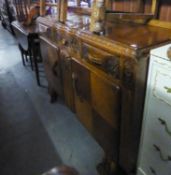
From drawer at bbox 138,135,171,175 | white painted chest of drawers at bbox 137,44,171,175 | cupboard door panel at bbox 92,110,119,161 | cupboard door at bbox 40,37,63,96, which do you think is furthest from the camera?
cupboard door at bbox 40,37,63,96

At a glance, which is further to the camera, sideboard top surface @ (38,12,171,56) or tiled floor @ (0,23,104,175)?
tiled floor @ (0,23,104,175)

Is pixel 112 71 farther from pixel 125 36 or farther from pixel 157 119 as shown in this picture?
pixel 157 119

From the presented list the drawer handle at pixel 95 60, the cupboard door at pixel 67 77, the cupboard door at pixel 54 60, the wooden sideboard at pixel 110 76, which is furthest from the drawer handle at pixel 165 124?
the cupboard door at pixel 54 60

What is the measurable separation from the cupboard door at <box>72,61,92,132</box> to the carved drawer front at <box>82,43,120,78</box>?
100mm

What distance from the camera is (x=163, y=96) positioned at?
2.59ft

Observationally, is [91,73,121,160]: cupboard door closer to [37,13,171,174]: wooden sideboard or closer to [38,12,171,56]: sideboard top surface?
[37,13,171,174]: wooden sideboard

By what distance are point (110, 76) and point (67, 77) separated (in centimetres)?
57

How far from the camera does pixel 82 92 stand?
1273 millimetres

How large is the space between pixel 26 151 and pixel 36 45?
1.29 m

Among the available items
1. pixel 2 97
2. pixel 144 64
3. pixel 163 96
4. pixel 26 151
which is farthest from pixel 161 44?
pixel 2 97

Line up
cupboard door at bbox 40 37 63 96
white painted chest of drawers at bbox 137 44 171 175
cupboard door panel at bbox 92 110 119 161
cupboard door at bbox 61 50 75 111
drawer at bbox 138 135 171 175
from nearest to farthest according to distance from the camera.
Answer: white painted chest of drawers at bbox 137 44 171 175
drawer at bbox 138 135 171 175
cupboard door panel at bbox 92 110 119 161
cupboard door at bbox 61 50 75 111
cupboard door at bbox 40 37 63 96

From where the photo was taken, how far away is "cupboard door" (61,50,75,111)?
1.36 metres

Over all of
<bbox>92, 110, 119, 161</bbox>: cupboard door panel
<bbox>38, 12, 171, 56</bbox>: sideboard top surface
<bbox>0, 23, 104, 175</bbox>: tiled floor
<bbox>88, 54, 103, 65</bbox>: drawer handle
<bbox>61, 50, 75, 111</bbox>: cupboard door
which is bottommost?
<bbox>0, 23, 104, 175</bbox>: tiled floor

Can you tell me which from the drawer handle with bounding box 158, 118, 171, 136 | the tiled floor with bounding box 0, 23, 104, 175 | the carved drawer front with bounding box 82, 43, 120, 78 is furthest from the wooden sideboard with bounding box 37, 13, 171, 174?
the tiled floor with bounding box 0, 23, 104, 175
